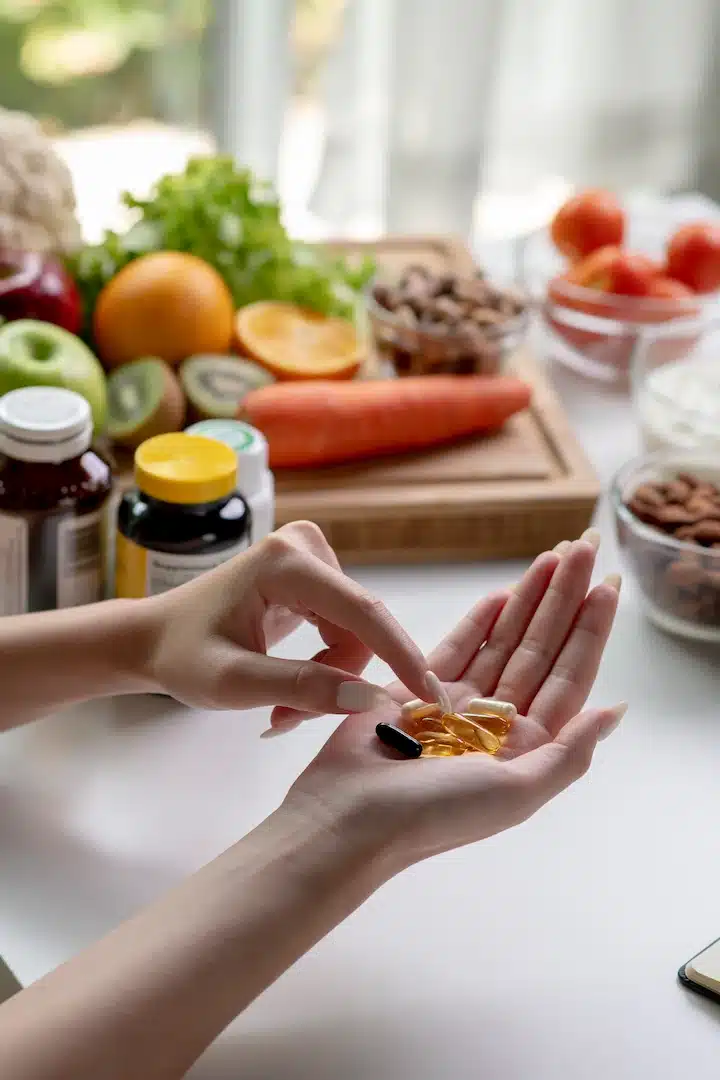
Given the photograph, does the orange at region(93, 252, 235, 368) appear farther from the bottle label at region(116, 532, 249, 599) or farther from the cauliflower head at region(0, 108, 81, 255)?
the bottle label at region(116, 532, 249, 599)


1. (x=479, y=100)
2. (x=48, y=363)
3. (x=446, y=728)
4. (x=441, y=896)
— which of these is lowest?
(x=441, y=896)

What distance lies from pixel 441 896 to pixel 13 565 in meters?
0.44

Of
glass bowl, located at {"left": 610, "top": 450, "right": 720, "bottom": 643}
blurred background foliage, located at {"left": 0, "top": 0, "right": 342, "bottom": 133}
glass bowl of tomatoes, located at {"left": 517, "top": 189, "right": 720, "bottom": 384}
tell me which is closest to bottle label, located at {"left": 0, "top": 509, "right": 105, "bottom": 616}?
glass bowl, located at {"left": 610, "top": 450, "right": 720, "bottom": 643}

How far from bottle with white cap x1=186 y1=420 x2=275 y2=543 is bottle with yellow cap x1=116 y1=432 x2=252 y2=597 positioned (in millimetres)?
57

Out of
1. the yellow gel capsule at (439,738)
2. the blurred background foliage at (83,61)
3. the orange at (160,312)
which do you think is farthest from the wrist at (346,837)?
the blurred background foliage at (83,61)

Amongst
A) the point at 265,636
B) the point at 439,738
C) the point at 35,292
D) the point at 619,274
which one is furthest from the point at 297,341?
the point at 439,738

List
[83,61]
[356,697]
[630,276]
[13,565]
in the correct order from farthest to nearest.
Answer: [83,61]
[630,276]
[13,565]
[356,697]

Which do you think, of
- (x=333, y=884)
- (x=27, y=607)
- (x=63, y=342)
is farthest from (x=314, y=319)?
(x=333, y=884)

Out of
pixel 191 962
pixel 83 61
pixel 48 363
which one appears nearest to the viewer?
pixel 191 962

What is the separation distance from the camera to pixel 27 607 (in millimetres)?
1040

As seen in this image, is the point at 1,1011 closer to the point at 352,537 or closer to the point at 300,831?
the point at 300,831

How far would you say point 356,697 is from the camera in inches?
31.1

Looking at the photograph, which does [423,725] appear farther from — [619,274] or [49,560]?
[619,274]

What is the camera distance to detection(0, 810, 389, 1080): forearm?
2.14ft
